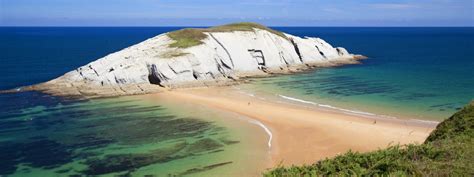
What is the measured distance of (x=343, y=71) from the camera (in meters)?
69.9

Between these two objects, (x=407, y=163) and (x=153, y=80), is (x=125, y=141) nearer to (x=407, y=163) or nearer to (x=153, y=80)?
(x=407, y=163)

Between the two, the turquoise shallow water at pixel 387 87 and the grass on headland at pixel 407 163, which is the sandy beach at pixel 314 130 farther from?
the grass on headland at pixel 407 163

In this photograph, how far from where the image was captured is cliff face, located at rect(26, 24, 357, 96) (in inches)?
2079

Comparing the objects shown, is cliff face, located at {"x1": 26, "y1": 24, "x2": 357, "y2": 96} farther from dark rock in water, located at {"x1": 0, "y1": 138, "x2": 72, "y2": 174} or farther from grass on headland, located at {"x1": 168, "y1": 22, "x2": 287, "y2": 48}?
dark rock in water, located at {"x1": 0, "y1": 138, "x2": 72, "y2": 174}

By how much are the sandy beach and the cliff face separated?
466 inches

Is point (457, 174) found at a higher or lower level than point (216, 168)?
higher

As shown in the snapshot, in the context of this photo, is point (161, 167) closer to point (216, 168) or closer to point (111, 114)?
point (216, 168)

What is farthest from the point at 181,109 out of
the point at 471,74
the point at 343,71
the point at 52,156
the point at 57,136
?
the point at 471,74

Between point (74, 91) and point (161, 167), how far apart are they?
30.1 meters

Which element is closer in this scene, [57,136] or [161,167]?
[161,167]

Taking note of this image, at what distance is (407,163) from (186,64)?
148 feet

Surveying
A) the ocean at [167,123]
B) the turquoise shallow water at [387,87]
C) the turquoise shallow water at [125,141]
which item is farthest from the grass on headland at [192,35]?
the turquoise shallow water at [125,141]

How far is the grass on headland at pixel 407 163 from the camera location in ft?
43.5

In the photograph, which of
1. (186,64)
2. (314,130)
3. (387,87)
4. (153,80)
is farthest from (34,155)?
(387,87)
